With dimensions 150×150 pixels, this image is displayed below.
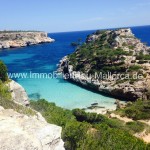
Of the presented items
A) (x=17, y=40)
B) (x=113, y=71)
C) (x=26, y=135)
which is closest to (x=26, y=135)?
(x=26, y=135)

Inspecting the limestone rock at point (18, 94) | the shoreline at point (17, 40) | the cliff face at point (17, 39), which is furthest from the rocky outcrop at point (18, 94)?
the cliff face at point (17, 39)

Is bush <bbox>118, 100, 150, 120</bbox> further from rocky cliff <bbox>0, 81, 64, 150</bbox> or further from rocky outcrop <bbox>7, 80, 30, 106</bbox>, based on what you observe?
rocky cliff <bbox>0, 81, 64, 150</bbox>

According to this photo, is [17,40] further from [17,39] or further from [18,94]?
[18,94]

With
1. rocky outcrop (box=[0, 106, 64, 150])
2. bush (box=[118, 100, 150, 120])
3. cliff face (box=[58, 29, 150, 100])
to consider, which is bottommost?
bush (box=[118, 100, 150, 120])

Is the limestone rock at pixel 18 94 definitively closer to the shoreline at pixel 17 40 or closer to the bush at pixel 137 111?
the bush at pixel 137 111

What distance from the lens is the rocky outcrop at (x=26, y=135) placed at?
9.02 meters

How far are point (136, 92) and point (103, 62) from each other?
53.8ft

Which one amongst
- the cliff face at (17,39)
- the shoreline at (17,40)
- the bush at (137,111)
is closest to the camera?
the bush at (137,111)

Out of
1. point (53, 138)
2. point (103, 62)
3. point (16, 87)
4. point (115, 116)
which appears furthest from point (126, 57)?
point (53, 138)

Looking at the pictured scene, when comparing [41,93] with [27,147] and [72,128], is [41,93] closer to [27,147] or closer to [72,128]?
[72,128]

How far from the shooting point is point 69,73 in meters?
63.1

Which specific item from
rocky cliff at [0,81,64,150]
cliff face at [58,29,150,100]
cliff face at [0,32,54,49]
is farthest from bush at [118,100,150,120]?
cliff face at [0,32,54,49]

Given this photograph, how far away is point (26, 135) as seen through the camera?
9.48 m

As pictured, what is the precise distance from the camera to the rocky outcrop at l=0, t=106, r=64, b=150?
902 cm
